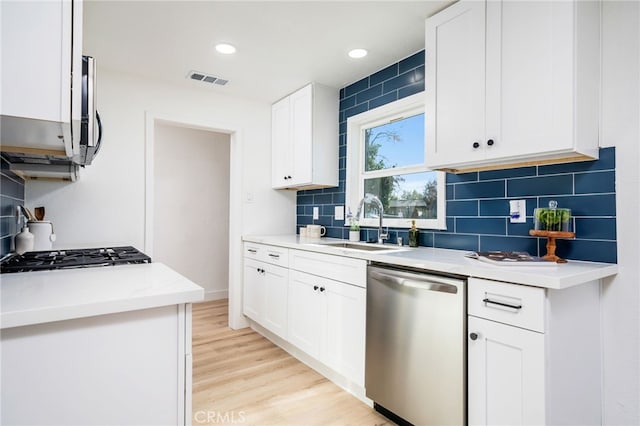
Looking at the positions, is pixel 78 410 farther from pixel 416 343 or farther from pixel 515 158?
pixel 515 158

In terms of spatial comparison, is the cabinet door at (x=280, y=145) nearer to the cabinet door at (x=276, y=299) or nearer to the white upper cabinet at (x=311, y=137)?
the white upper cabinet at (x=311, y=137)

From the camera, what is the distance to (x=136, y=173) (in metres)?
3.03

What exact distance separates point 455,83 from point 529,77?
392 mm

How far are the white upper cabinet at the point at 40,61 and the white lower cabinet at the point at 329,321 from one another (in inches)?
66.0

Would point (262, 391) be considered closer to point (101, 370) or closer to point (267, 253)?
point (267, 253)

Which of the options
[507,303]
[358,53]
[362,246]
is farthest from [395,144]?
[507,303]

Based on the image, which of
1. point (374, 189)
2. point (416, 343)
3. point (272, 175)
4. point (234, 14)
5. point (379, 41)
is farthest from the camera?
point (272, 175)

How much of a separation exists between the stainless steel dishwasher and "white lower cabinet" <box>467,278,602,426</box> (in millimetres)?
61

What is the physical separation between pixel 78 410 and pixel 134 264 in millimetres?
758

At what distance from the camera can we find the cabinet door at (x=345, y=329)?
210 centimetres

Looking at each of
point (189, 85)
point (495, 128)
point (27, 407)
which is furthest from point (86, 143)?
point (189, 85)

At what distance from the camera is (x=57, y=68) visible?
2.82 feet

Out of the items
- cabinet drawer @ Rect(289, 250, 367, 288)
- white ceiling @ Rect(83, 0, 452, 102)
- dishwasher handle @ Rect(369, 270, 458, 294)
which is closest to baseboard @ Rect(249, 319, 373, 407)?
cabinet drawer @ Rect(289, 250, 367, 288)

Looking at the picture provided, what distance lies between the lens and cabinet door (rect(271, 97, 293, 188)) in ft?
11.5
